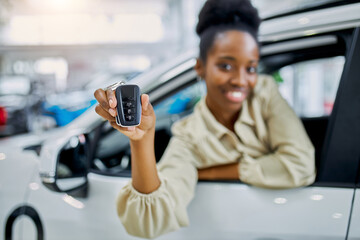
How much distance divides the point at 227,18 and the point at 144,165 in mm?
583

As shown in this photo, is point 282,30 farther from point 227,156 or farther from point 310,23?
point 227,156

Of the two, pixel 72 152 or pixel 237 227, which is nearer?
pixel 237 227

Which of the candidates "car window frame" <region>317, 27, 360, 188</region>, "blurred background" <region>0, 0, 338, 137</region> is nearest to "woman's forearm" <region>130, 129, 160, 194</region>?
"blurred background" <region>0, 0, 338, 137</region>

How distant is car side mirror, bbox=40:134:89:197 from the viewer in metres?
1.09

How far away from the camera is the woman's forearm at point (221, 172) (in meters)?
1.08

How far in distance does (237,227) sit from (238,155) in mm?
244

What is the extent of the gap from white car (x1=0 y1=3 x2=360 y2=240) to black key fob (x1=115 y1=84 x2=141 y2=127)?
0.35m

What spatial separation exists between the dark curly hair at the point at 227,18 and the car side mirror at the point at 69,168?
0.56 metres

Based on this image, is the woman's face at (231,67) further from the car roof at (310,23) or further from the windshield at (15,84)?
the windshield at (15,84)

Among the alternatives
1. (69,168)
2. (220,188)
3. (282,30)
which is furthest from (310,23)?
(69,168)

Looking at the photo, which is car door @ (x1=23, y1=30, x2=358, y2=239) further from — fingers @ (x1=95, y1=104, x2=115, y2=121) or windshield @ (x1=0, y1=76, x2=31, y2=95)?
windshield @ (x1=0, y1=76, x2=31, y2=95)

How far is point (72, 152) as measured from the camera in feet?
4.04

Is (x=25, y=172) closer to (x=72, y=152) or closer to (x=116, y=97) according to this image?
(x=72, y=152)

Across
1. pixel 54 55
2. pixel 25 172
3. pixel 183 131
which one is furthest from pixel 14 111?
pixel 183 131
